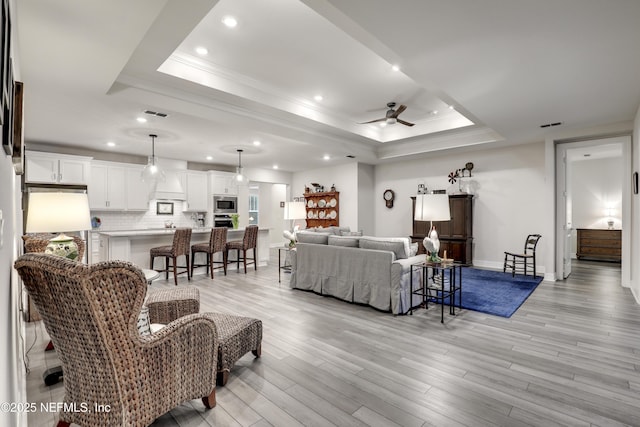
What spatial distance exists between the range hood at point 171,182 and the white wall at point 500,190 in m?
5.61

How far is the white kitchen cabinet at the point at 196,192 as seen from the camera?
25.7ft

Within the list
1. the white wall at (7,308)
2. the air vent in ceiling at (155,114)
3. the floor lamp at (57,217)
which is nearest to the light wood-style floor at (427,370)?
the white wall at (7,308)

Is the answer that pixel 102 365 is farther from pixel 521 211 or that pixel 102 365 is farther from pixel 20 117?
pixel 521 211

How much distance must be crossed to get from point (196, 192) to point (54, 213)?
5946 millimetres

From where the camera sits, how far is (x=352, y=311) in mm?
3881

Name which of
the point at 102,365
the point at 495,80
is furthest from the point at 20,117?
the point at 495,80

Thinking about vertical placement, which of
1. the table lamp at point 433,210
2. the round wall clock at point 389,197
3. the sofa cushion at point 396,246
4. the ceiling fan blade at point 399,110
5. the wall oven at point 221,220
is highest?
the ceiling fan blade at point 399,110

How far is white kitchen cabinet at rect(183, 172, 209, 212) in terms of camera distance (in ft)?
25.7

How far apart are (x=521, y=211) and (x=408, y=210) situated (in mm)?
2390

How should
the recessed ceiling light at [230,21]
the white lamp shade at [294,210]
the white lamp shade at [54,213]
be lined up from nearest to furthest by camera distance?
the white lamp shade at [54,213]
the recessed ceiling light at [230,21]
the white lamp shade at [294,210]

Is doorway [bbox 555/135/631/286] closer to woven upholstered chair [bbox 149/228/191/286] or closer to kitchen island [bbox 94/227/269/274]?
woven upholstered chair [bbox 149/228/191/286]

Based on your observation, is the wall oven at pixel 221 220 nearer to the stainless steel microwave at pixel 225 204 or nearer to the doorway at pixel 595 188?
the stainless steel microwave at pixel 225 204

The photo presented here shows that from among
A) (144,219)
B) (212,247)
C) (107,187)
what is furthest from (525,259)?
(107,187)

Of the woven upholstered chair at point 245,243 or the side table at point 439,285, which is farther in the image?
the woven upholstered chair at point 245,243
